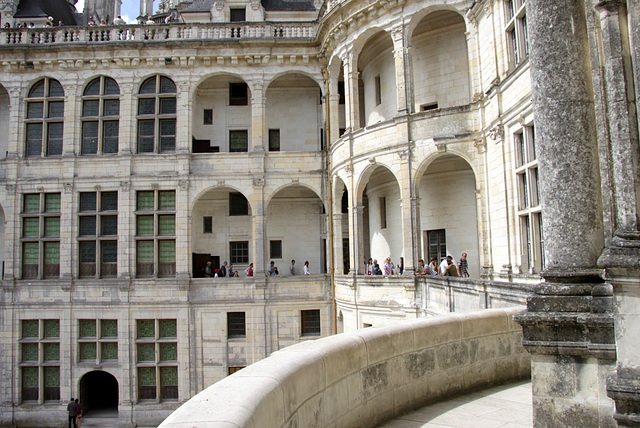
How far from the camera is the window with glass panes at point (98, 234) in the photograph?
2425 cm

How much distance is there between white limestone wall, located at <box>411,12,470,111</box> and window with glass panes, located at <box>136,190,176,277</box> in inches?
465

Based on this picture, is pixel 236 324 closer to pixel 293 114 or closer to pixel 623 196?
pixel 293 114

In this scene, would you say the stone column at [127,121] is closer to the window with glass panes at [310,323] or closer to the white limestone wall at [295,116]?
the white limestone wall at [295,116]

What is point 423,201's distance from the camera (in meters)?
20.6

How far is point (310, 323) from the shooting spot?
24.0 metres

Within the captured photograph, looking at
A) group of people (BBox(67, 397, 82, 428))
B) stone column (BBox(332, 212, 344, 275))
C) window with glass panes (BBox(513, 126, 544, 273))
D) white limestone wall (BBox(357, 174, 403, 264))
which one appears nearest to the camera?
window with glass panes (BBox(513, 126, 544, 273))

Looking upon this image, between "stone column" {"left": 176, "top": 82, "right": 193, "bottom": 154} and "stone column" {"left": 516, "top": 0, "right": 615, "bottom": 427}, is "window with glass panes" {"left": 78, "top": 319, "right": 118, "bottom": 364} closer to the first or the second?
"stone column" {"left": 176, "top": 82, "right": 193, "bottom": 154}

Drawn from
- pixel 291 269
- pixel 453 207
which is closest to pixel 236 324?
pixel 291 269

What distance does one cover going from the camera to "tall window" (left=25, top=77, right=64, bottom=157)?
24.9 m

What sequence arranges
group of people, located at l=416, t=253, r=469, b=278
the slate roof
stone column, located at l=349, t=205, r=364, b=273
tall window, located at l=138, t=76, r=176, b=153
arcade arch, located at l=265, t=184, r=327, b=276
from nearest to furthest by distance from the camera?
group of people, located at l=416, t=253, r=469, b=278 → stone column, located at l=349, t=205, r=364, b=273 → tall window, located at l=138, t=76, r=176, b=153 → arcade arch, located at l=265, t=184, r=327, b=276 → the slate roof

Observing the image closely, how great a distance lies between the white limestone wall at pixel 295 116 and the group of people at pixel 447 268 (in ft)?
31.9

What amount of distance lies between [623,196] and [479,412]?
8.55 feet

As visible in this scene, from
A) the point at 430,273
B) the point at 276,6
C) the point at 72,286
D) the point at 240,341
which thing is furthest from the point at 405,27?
the point at 72,286

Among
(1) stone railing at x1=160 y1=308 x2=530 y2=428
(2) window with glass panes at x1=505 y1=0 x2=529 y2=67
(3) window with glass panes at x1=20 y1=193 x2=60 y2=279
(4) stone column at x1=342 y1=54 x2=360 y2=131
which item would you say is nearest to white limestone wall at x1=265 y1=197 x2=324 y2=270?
(4) stone column at x1=342 y1=54 x2=360 y2=131
